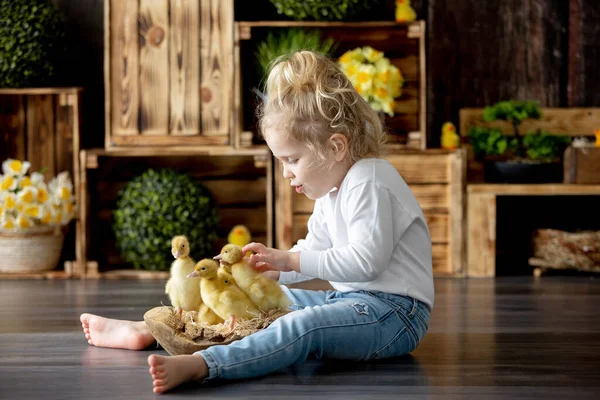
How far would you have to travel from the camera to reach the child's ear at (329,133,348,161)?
2242 millimetres

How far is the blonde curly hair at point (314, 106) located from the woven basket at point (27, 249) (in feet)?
5.88

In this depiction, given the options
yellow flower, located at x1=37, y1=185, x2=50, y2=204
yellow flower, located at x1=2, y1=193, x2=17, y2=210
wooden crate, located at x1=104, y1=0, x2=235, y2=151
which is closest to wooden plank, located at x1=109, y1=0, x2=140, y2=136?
wooden crate, located at x1=104, y1=0, x2=235, y2=151

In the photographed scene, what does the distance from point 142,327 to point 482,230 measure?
68.5 inches

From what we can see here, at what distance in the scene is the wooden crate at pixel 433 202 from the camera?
148 inches

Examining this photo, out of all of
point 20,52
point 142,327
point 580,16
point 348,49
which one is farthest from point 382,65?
point 142,327

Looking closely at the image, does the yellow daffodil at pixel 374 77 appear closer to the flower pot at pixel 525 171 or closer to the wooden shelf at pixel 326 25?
the wooden shelf at pixel 326 25

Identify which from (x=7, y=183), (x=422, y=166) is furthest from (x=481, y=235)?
(x=7, y=183)

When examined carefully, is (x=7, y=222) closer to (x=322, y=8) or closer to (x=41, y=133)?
(x=41, y=133)

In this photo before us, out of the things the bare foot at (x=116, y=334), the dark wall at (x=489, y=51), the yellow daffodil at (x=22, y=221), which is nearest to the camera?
the bare foot at (x=116, y=334)

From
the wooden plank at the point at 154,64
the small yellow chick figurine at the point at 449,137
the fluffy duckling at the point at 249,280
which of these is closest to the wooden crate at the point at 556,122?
the small yellow chick figurine at the point at 449,137

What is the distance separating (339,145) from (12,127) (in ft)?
7.66

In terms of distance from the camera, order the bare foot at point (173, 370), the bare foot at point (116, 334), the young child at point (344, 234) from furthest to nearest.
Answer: the bare foot at point (116, 334) < the young child at point (344, 234) < the bare foot at point (173, 370)

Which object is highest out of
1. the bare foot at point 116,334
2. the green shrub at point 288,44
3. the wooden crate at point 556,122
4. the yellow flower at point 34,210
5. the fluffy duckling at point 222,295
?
the green shrub at point 288,44

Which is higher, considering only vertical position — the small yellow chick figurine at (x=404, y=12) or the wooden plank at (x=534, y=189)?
the small yellow chick figurine at (x=404, y=12)
